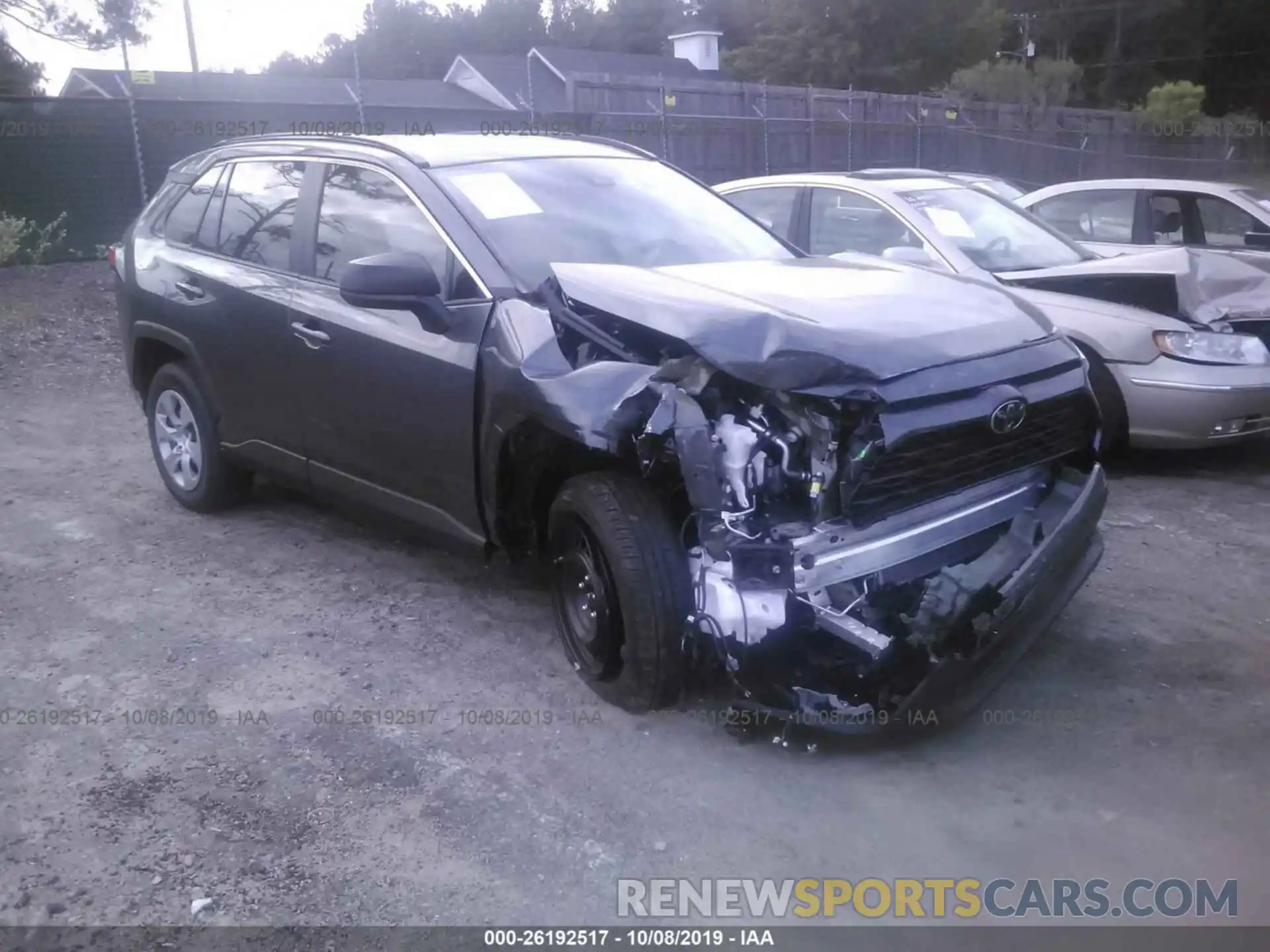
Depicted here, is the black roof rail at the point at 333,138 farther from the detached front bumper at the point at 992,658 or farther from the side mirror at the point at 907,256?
the detached front bumper at the point at 992,658

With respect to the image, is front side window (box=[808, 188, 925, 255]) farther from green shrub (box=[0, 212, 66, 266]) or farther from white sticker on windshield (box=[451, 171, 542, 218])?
green shrub (box=[0, 212, 66, 266])

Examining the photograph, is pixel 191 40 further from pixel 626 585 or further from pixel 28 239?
pixel 626 585

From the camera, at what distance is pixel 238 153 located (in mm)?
5508

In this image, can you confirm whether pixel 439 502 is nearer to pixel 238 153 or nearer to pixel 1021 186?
pixel 238 153

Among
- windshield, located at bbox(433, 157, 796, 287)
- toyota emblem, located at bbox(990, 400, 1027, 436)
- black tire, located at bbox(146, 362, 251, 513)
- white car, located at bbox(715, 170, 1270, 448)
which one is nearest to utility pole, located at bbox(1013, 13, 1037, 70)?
white car, located at bbox(715, 170, 1270, 448)

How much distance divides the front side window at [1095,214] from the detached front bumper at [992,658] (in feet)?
19.6

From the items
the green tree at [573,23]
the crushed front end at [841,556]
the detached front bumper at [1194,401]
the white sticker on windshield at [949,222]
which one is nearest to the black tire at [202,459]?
the crushed front end at [841,556]

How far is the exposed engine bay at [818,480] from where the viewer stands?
3240 millimetres

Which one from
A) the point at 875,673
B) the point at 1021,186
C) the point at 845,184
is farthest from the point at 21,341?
the point at 1021,186

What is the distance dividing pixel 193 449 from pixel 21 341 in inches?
211

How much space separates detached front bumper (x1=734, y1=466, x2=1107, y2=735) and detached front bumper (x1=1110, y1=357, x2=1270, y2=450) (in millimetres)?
2437

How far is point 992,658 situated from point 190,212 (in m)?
4.45

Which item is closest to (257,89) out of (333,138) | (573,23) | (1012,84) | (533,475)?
(1012,84)

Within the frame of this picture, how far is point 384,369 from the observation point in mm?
4328
